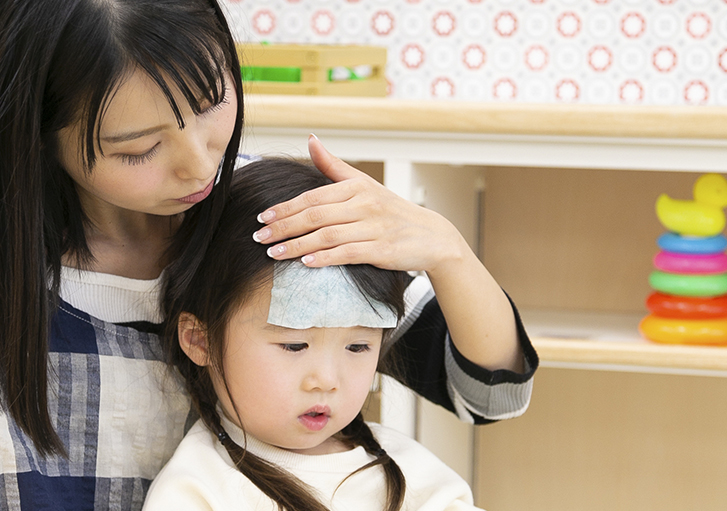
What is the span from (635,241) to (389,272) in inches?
38.4

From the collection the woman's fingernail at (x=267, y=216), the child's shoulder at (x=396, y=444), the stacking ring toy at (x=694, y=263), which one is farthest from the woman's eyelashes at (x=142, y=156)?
the stacking ring toy at (x=694, y=263)

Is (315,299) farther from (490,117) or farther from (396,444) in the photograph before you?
(490,117)

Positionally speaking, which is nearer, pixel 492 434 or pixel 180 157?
pixel 180 157

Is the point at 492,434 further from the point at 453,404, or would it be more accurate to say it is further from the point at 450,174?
the point at 453,404

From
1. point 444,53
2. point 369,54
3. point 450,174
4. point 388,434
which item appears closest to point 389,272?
point 388,434

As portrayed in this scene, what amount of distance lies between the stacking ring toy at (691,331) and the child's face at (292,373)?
61 cm

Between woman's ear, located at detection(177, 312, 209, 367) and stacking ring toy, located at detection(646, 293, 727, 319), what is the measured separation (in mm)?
759

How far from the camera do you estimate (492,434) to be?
6.04 ft

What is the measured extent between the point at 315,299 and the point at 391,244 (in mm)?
103

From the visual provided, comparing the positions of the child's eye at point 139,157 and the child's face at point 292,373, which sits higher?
the child's eye at point 139,157

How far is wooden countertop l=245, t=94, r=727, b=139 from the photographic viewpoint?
1.14 metres

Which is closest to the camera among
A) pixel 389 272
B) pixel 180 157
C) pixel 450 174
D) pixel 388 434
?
pixel 180 157

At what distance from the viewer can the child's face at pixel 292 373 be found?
0.82 meters

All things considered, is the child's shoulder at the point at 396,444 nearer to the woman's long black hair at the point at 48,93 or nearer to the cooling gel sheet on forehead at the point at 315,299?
the cooling gel sheet on forehead at the point at 315,299
